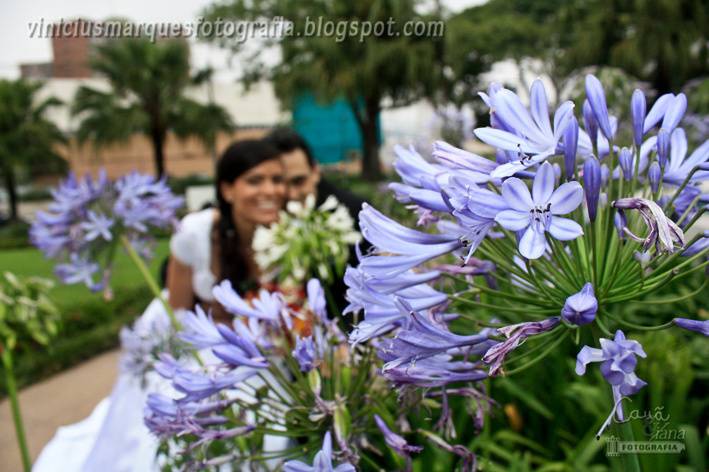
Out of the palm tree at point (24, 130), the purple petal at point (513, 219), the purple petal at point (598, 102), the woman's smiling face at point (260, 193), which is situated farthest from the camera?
the palm tree at point (24, 130)

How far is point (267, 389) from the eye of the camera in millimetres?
1020

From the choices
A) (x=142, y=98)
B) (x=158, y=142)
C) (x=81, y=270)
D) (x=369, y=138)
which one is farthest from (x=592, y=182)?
(x=369, y=138)

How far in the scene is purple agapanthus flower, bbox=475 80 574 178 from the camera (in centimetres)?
68

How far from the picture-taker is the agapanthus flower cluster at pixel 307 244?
2.16m

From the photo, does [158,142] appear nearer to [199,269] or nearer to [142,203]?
[199,269]

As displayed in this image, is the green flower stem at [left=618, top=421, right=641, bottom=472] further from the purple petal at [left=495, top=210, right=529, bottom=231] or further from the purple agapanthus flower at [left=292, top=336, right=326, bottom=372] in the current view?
the purple agapanthus flower at [left=292, top=336, right=326, bottom=372]

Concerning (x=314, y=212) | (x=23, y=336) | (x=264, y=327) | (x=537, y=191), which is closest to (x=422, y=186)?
(x=537, y=191)

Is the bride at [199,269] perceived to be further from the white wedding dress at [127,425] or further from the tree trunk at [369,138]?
the tree trunk at [369,138]

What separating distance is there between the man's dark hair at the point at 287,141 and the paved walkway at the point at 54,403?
2.79 metres

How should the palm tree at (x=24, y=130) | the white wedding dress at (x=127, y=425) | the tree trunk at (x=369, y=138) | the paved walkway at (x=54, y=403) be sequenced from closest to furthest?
the white wedding dress at (x=127, y=425) → the paved walkway at (x=54, y=403) → the palm tree at (x=24, y=130) → the tree trunk at (x=369, y=138)

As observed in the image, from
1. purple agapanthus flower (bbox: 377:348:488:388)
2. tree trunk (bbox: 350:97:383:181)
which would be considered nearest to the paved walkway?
purple agapanthus flower (bbox: 377:348:488:388)

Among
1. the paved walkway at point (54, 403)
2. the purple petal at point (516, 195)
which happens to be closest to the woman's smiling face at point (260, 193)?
the paved walkway at point (54, 403)

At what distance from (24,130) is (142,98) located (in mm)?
5154

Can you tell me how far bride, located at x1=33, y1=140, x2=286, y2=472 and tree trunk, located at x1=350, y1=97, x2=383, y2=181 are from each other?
2482cm
